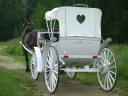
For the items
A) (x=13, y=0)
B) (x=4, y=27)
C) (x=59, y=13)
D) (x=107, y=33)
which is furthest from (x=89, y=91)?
(x=13, y=0)

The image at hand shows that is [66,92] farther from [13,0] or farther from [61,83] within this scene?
[13,0]

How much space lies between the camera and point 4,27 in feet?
214

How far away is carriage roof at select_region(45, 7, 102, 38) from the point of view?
28.0ft

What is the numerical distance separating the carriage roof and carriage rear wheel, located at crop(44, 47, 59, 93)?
60cm

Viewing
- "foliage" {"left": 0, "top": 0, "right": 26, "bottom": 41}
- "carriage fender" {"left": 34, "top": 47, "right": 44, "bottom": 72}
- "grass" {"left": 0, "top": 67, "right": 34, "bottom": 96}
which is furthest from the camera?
"foliage" {"left": 0, "top": 0, "right": 26, "bottom": 41}

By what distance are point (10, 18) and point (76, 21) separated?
195ft

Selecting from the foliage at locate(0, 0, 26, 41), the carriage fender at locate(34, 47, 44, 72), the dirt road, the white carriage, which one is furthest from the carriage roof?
the foliage at locate(0, 0, 26, 41)

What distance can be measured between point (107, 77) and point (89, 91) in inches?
25.5

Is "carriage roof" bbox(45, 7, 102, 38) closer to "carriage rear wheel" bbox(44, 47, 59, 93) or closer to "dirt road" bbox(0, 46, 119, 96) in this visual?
"carriage rear wheel" bbox(44, 47, 59, 93)

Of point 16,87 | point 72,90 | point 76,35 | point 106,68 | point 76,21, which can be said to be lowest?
point 72,90

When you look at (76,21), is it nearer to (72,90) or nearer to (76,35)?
(76,35)

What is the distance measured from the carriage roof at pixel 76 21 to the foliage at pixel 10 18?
57.0 m

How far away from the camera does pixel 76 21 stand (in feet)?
28.6

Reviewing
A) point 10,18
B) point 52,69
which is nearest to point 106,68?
point 52,69
